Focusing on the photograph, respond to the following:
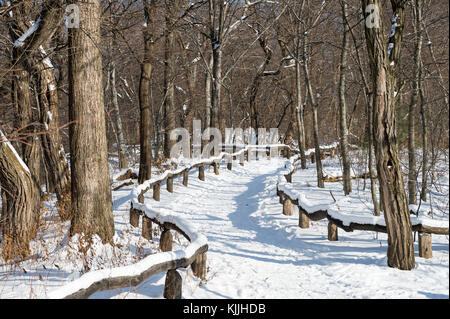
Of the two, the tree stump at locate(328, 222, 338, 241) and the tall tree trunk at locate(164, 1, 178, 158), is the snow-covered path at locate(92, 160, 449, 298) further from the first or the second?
the tall tree trunk at locate(164, 1, 178, 158)

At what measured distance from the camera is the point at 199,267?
5117 mm

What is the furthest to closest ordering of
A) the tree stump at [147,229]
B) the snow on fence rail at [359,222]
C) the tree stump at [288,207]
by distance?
the tree stump at [288,207] → the tree stump at [147,229] → the snow on fence rail at [359,222]

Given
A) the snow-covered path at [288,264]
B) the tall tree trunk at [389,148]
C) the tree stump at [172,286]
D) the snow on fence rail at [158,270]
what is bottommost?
the snow-covered path at [288,264]

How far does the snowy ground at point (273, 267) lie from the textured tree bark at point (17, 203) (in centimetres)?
91

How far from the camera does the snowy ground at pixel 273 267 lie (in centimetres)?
453

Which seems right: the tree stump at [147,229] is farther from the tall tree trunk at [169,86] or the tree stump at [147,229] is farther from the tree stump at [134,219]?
the tall tree trunk at [169,86]

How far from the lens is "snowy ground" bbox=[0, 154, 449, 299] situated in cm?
453

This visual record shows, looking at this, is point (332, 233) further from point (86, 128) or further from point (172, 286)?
point (86, 128)

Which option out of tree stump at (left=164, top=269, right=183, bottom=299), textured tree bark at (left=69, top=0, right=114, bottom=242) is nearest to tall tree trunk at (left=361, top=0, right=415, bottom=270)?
tree stump at (left=164, top=269, right=183, bottom=299)

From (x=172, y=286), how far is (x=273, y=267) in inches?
79.3

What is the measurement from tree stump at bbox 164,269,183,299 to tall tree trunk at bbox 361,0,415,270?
306 centimetres

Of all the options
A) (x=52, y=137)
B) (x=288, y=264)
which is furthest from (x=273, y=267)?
(x=52, y=137)

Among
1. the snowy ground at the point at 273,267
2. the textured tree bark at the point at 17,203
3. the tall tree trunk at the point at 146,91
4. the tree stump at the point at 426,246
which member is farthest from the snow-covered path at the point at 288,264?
the textured tree bark at the point at 17,203
